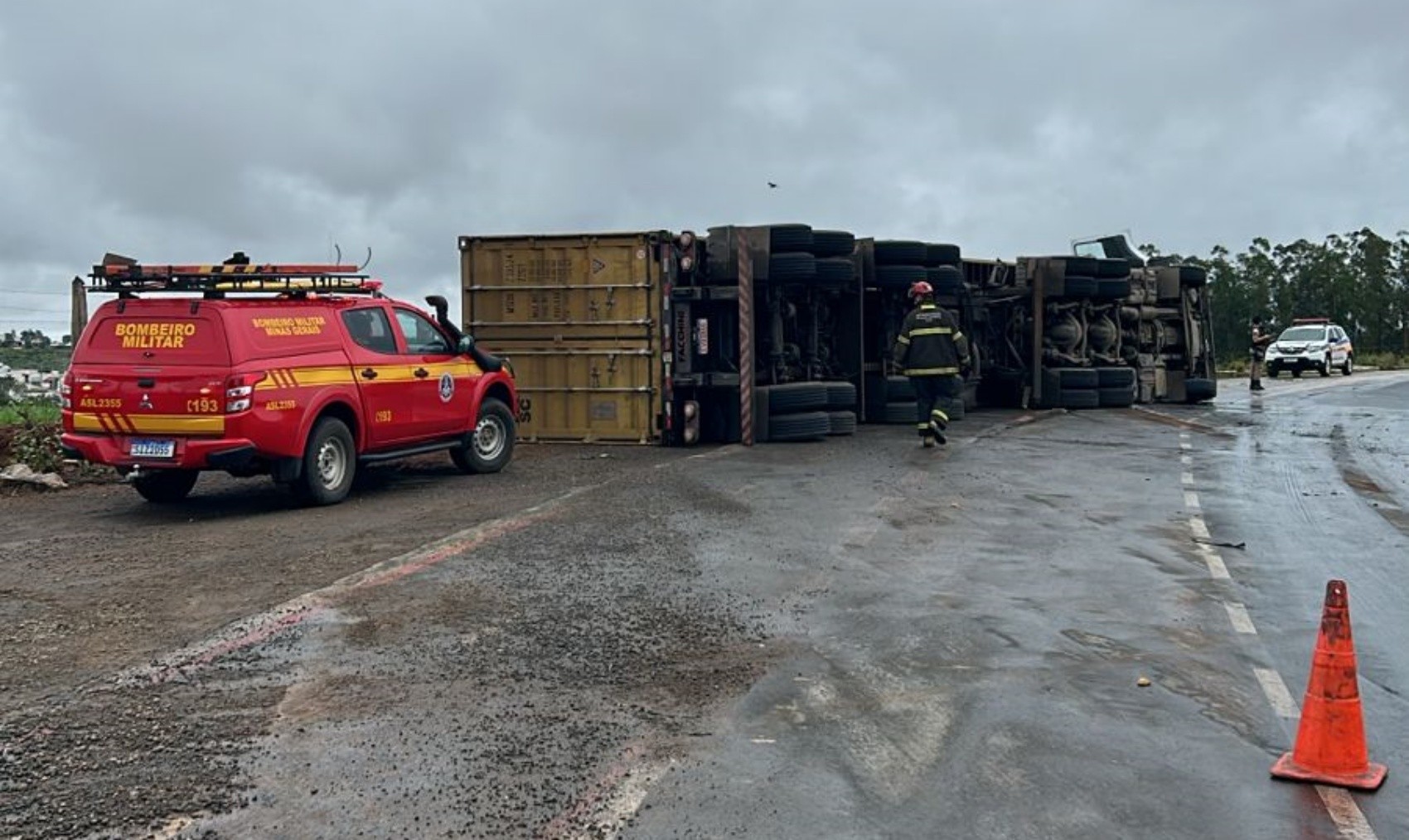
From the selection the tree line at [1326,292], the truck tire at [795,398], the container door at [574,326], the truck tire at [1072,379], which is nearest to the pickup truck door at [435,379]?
the container door at [574,326]

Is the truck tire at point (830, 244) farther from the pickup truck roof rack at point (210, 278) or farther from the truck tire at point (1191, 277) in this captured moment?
the truck tire at point (1191, 277)

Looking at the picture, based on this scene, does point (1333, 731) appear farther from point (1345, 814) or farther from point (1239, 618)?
point (1239, 618)

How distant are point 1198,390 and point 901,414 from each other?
8251 mm

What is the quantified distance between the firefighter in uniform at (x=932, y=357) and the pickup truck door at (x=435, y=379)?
5474 mm

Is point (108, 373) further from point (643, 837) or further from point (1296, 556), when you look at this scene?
point (1296, 556)

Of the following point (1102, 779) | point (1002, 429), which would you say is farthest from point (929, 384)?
point (1102, 779)

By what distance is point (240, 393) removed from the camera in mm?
9812

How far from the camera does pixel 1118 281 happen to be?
71.4 feet

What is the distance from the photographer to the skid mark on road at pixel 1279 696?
417 cm

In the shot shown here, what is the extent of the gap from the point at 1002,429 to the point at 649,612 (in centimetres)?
1187

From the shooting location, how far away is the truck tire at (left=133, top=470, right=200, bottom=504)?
11.0m

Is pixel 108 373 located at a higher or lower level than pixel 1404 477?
higher

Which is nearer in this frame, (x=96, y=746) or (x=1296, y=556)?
(x=96, y=746)

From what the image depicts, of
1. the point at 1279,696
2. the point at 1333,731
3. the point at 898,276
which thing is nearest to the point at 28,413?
the point at 898,276
